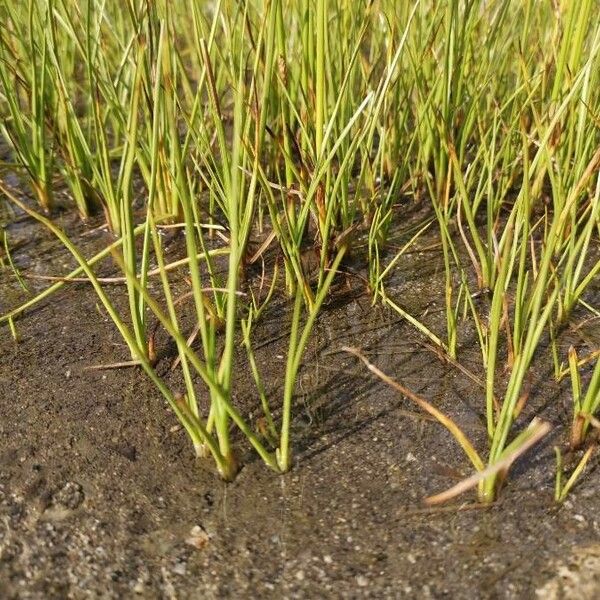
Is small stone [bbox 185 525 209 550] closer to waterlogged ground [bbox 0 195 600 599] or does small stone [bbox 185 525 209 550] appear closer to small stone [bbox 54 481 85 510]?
waterlogged ground [bbox 0 195 600 599]

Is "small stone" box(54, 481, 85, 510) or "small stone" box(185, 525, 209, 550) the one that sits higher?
"small stone" box(185, 525, 209, 550)

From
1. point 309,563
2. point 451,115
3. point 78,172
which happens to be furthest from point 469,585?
point 78,172

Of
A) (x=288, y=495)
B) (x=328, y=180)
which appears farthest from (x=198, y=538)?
(x=328, y=180)

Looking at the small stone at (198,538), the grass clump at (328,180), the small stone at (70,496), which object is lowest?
the small stone at (70,496)

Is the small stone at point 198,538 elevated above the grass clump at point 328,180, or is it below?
below

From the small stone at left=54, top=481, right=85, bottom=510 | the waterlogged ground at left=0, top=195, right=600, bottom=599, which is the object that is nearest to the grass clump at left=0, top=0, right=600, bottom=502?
the waterlogged ground at left=0, top=195, right=600, bottom=599

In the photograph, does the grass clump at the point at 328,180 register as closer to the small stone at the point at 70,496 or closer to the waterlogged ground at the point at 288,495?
the waterlogged ground at the point at 288,495

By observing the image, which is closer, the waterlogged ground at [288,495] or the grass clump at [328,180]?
the waterlogged ground at [288,495]

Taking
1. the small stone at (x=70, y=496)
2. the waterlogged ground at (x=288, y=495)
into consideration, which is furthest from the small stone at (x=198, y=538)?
the small stone at (x=70, y=496)

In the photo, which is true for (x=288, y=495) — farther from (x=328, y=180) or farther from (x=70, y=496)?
(x=328, y=180)
